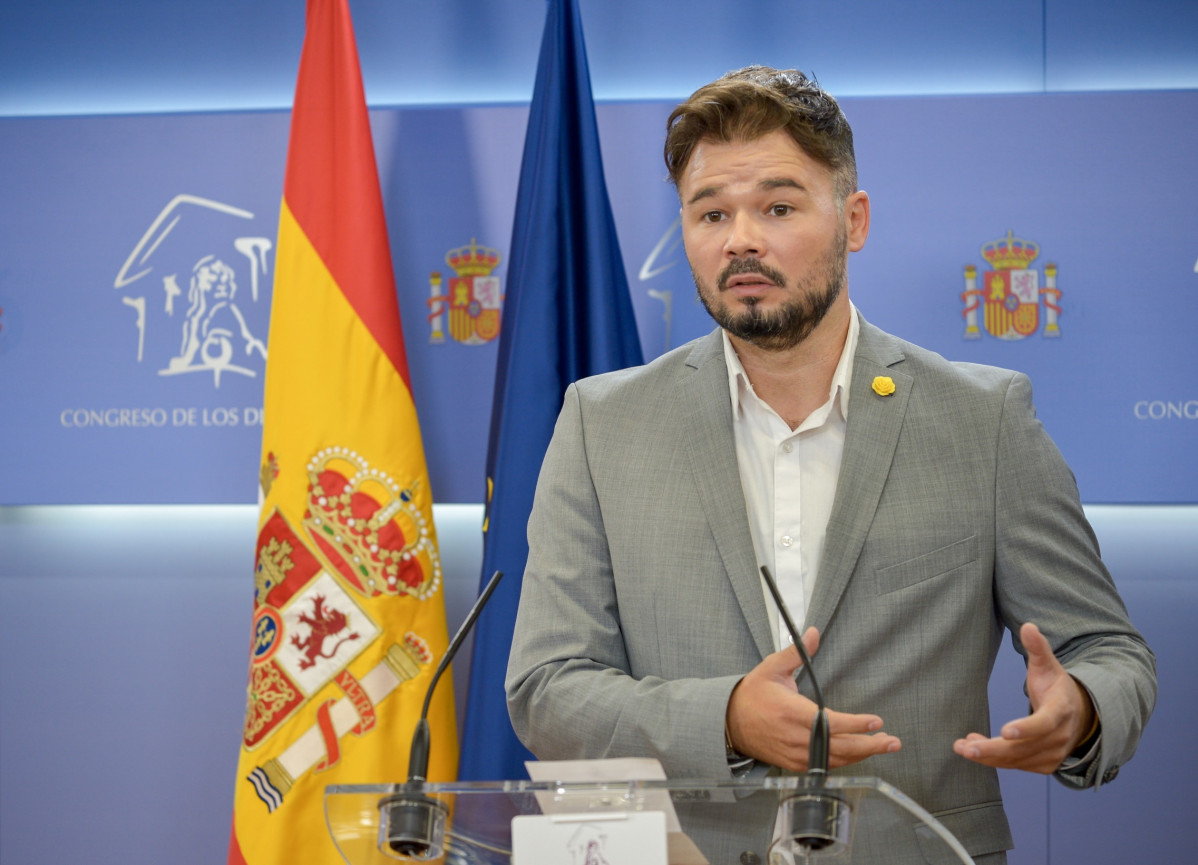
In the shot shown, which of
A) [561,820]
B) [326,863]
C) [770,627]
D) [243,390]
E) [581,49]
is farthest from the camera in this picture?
[243,390]

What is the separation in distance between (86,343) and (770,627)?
2.32 metres

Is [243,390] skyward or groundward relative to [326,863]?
skyward

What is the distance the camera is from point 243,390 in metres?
3.12

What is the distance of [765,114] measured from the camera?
1.82m

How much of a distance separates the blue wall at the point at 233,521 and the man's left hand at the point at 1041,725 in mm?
1646

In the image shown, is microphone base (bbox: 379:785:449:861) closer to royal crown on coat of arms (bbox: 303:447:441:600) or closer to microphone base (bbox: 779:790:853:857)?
microphone base (bbox: 779:790:853:857)

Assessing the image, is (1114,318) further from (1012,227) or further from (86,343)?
(86,343)

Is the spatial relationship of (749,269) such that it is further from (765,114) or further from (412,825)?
(412,825)

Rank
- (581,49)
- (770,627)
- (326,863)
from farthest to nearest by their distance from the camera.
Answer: (581,49) → (326,863) → (770,627)

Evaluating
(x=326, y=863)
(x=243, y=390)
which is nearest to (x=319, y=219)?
(x=243, y=390)

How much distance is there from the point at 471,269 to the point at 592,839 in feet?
7.31

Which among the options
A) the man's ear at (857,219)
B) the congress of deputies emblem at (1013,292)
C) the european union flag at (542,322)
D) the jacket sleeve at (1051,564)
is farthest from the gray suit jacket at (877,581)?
the congress of deputies emblem at (1013,292)

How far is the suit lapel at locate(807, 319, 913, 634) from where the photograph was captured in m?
1.68

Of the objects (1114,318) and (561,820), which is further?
(1114,318)
